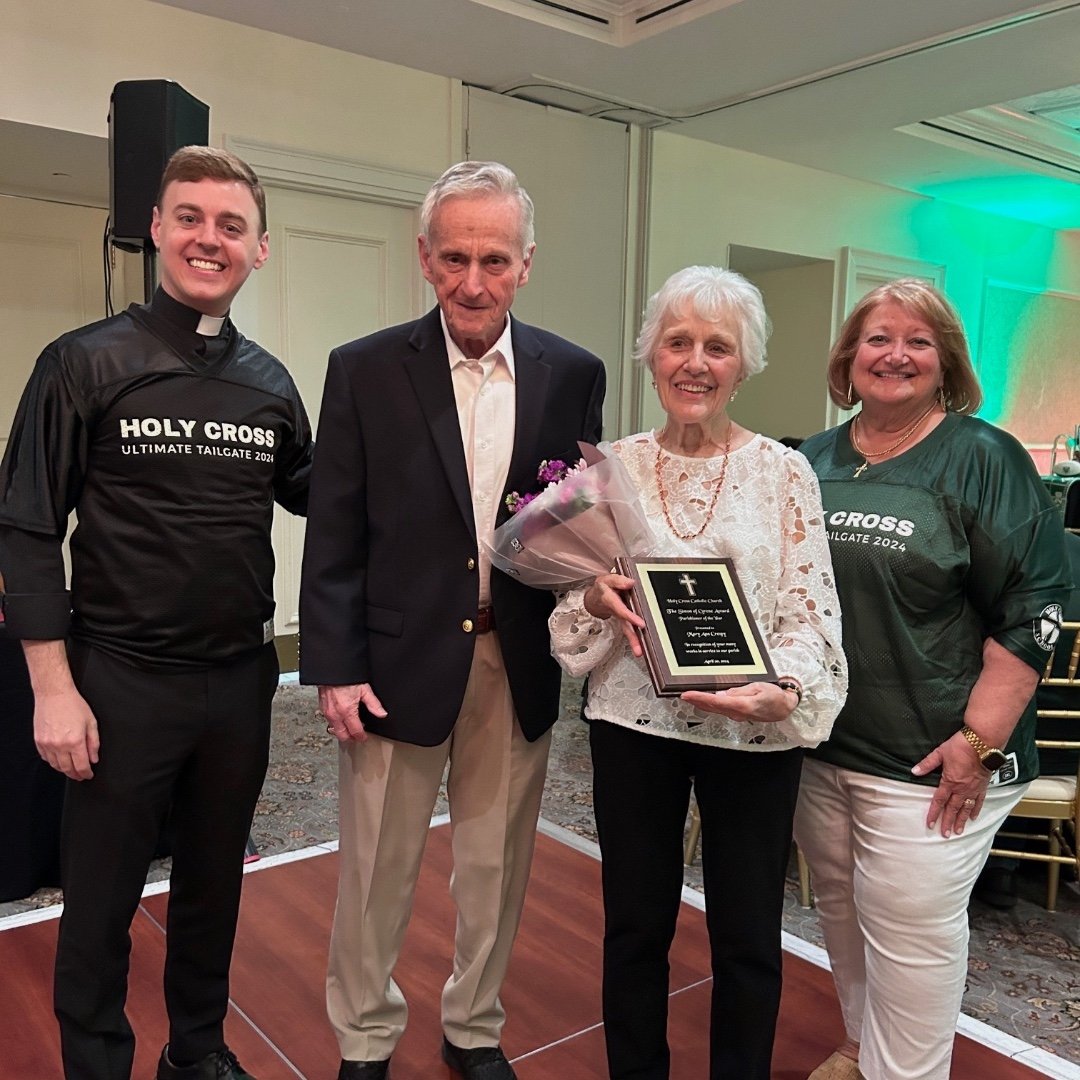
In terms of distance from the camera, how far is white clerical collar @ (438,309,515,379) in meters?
1.69

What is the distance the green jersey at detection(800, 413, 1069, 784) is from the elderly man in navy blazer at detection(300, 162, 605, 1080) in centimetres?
52

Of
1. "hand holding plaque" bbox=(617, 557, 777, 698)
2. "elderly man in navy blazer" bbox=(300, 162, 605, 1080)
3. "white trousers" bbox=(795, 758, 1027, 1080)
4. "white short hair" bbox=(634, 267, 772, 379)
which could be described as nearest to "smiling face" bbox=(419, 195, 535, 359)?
"elderly man in navy blazer" bbox=(300, 162, 605, 1080)

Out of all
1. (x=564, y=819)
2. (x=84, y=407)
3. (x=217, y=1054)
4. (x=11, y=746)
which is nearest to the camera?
(x=84, y=407)

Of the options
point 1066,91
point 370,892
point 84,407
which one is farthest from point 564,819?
point 1066,91

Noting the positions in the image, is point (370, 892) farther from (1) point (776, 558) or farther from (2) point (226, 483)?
(1) point (776, 558)

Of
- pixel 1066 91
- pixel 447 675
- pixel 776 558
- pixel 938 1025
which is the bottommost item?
pixel 938 1025

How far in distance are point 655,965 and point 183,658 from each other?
0.93m

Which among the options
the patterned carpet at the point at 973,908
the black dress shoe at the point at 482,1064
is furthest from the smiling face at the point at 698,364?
the patterned carpet at the point at 973,908

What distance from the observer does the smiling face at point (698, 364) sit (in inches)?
60.7

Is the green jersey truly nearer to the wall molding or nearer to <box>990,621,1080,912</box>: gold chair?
<box>990,621,1080,912</box>: gold chair

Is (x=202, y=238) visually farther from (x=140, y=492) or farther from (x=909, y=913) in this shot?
(x=909, y=913)

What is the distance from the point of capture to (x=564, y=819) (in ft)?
11.0

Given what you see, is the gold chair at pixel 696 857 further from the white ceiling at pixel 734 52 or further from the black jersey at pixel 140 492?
the white ceiling at pixel 734 52

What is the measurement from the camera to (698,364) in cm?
153
